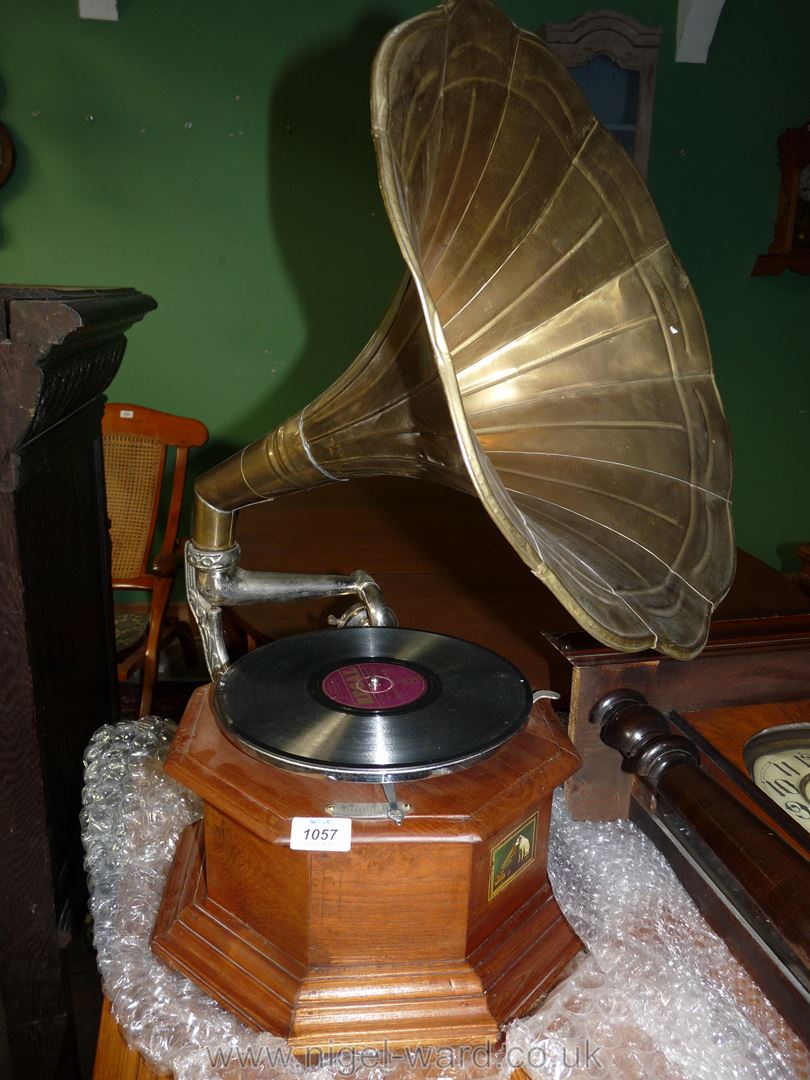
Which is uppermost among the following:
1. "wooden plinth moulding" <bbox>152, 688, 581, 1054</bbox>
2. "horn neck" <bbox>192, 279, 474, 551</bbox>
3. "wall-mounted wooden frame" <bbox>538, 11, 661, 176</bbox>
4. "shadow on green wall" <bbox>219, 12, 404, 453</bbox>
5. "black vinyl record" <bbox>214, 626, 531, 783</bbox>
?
"wall-mounted wooden frame" <bbox>538, 11, 661, 176</bbox>

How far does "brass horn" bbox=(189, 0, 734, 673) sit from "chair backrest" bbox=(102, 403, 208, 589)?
1882mm

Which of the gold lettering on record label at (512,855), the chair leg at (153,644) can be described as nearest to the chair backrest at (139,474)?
the chair leg at (153,644)

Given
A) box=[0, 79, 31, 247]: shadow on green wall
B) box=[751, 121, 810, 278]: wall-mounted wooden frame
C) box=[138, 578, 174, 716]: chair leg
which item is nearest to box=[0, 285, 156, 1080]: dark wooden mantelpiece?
box=[138, 578, 174, 716]: chair leg

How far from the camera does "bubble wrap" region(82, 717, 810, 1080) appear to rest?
0.83 m

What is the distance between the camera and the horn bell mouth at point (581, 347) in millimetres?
1052

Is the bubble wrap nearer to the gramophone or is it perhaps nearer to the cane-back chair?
the gramophone

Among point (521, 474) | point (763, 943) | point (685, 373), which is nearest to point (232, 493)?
point (521, 474)

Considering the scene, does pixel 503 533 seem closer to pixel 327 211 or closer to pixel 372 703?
pixel 372 703

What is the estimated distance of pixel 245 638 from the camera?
6.57ft

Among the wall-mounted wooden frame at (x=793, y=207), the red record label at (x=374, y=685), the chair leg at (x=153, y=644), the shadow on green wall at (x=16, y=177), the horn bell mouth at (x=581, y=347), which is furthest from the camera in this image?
the wall-mounted wooden frame at (x=793, y=207)

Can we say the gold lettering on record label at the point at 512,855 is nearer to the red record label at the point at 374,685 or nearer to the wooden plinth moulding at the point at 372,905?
the wooden plinth moulding at the point at 372,905

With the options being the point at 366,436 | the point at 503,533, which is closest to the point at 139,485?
the point at 366,436

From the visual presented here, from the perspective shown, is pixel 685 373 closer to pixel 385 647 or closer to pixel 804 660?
pixel 804 660

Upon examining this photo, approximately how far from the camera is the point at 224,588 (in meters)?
1.06
